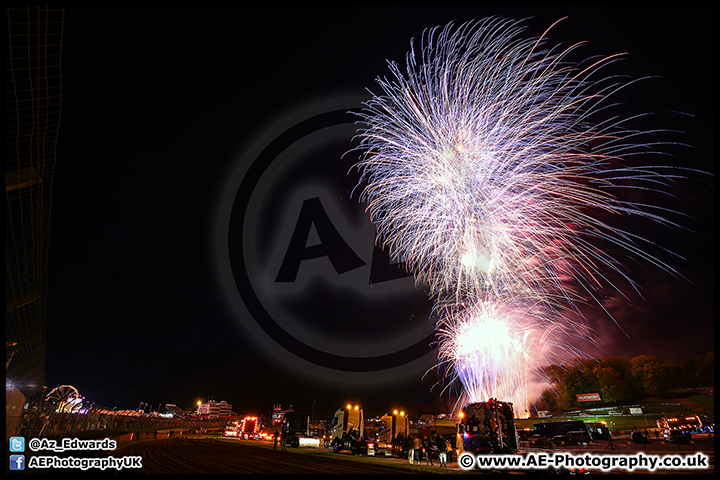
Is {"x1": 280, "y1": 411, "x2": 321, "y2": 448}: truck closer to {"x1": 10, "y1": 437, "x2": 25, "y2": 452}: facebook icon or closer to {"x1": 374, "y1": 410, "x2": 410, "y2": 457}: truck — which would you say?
{"x1": 374, "y1": 410, "x2": 410, "y2": 457}: truck

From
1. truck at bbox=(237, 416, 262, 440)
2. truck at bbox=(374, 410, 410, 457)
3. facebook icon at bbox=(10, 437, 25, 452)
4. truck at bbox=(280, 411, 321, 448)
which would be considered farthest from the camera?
truck at bbox=(237, 416, 262, 440)

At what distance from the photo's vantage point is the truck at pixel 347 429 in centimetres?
3091

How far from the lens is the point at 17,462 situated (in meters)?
12.1

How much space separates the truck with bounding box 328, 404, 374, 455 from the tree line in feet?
246

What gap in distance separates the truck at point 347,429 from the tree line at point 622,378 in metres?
75.1

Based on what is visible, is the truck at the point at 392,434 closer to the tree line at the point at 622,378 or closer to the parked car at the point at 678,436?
the parked car at the point at 678,436

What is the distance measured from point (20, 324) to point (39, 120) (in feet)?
66.2

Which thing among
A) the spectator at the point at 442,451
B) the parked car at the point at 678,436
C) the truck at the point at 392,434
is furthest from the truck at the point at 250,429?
the parked car at the point at 678,436

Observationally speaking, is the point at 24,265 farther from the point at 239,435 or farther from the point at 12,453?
the point at 239,435

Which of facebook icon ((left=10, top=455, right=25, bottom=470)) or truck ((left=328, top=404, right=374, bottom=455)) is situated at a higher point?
facebook icon ((left=10, top=455, right=25, bottom=470))

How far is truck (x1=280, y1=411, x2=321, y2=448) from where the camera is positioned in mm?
36000

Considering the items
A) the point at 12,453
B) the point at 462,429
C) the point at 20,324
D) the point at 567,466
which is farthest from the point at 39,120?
the point at 462,429

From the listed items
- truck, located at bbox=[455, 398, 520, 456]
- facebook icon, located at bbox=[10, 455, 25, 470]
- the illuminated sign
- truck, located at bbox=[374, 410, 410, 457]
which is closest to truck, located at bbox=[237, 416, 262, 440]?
truck, located at bbox=[374, 410, 410, 457]

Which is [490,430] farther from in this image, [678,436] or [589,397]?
[589,397]
